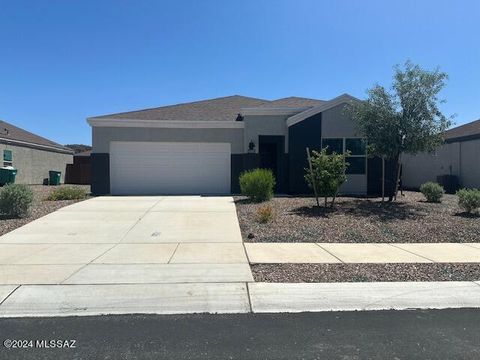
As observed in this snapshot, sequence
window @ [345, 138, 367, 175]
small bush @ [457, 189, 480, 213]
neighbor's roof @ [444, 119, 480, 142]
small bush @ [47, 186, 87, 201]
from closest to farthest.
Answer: small bush @ [457, 189, 480, 213] < small bush @ [47, 186, 87, 201] < window @ [345, 138, 367, 175] < neighbor's roof @ [444, 119, 480, 142]

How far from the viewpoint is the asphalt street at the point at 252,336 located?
472 centimetres

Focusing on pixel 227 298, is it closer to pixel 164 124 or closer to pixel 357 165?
pixel 357 165

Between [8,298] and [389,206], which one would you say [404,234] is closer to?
→ [389,206]

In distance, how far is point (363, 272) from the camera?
8.09 meters

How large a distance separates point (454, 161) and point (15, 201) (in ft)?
73.1

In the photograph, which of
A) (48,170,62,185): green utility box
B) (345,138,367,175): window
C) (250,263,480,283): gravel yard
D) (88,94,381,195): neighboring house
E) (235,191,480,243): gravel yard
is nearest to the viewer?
(250,263,480,283): gravel yard

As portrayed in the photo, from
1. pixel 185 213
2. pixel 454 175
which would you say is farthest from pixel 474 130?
pixel 185 213

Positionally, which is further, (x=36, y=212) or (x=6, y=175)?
(x=6, y=175)

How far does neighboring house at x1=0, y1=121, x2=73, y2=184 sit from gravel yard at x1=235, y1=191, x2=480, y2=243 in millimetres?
19065

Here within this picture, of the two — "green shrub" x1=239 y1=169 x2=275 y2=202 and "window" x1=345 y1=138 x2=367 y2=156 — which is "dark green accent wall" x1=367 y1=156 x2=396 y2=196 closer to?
"window" x1=345 y1=138 x2=367 y2=156

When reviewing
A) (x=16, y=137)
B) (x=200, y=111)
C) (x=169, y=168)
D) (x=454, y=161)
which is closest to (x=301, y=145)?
(x=169, y=168)

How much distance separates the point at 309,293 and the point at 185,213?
8.17 m

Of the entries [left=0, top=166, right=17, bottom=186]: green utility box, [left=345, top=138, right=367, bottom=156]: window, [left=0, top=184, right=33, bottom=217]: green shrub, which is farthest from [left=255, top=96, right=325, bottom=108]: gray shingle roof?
[left=0, top=166, right=17, bottom=186]: green utility box

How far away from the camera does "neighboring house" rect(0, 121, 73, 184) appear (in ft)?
92.8
